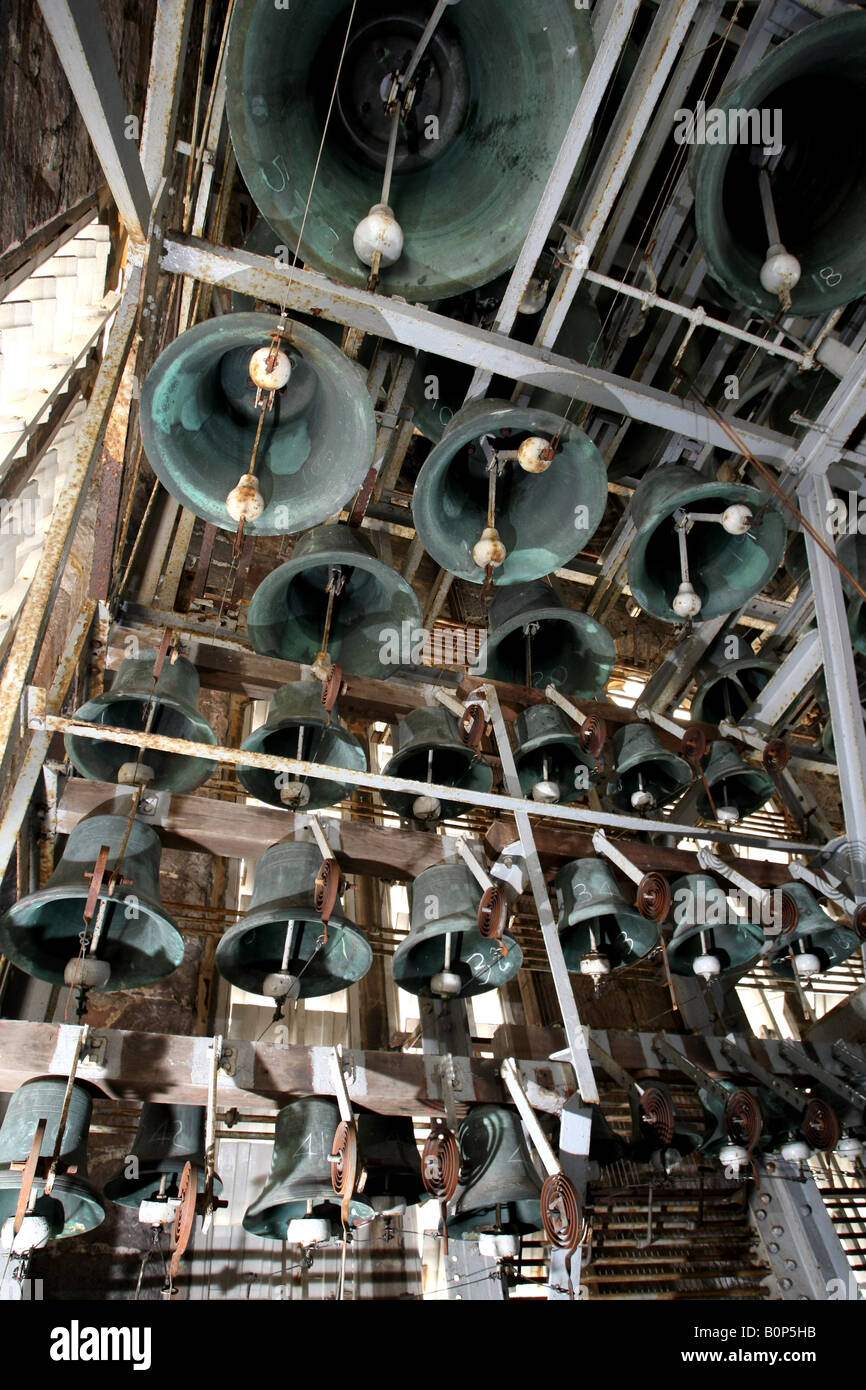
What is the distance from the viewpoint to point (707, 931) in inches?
172

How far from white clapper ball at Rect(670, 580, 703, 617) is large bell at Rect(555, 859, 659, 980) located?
1.29 metres

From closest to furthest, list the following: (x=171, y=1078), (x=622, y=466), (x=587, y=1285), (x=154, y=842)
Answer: (x=171, y=1078) < (x=154, y=842) < (x=587, y=1285) < (x=622, y=466)

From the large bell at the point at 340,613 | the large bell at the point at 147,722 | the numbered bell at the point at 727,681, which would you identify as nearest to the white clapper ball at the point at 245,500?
the large bell at the point at 340,613

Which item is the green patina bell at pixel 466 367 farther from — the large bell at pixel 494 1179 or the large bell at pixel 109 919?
the large bell at pixel 494 1179

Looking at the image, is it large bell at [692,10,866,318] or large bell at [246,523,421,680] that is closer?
large bell at [692,10,866,318]

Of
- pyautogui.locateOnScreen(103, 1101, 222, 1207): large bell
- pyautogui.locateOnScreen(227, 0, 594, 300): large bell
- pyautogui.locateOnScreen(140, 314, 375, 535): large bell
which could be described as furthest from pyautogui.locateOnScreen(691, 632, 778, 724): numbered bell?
pyautogui.locateOnScreen(103, 1101, 222, 1207): large bell

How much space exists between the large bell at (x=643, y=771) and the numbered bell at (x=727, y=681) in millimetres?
786

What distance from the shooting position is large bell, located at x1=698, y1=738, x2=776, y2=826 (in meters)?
4.99

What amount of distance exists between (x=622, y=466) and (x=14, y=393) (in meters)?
3.72

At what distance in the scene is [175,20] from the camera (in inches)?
136

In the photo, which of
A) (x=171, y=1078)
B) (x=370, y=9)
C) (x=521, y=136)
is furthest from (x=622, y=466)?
(x=171, y=1078)

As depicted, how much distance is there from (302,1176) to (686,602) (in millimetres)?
3024

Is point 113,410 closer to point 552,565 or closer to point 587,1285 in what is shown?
point 552,565

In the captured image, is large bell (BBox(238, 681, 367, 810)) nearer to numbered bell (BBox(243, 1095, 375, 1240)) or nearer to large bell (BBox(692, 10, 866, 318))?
numbered bell (BBox(243, 1095, 375, 1240))
